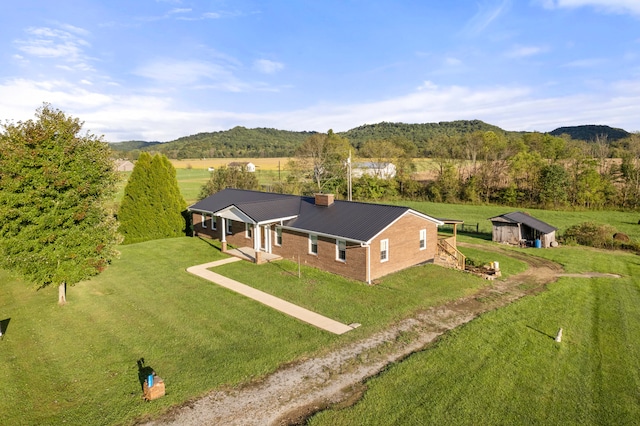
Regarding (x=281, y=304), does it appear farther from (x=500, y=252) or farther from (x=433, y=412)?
(x=500, y=252)

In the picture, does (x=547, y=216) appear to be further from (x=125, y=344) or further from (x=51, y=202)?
(x=51, y=202)

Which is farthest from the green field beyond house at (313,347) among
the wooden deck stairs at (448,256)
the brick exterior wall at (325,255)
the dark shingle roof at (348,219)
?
the dark shingle roof at (348,219)

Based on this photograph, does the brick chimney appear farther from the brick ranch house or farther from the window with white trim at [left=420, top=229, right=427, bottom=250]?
the window with white trim at [left=420, top=229, right=427, bottom=250]

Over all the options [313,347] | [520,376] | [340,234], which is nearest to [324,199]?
[340,234]

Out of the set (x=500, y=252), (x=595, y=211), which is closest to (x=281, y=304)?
(x=500, y=252)

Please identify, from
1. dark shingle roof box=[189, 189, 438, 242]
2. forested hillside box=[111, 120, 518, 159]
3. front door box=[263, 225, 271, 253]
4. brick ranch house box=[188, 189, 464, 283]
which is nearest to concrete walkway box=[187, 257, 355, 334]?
brick ranch house box=[188, 189, 464, 283]
